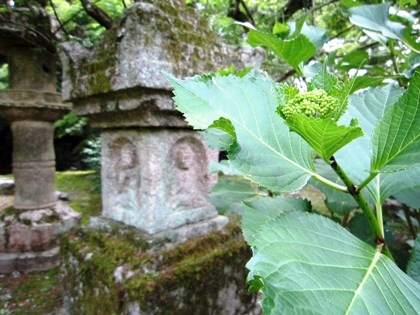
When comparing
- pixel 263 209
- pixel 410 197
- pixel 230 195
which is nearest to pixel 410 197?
pixel 410 197

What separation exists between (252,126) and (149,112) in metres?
1.06

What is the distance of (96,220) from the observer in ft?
5.49

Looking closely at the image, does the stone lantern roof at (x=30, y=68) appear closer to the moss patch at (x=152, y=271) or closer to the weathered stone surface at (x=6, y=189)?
the weathered stone surface at (x=6, y=189)

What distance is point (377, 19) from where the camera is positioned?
2.53ft

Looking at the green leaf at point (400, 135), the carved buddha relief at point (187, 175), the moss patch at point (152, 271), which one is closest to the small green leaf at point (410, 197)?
the green leaf at point (400, 135)

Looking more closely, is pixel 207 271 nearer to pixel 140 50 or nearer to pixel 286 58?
pixel 140 50

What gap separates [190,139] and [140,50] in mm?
511

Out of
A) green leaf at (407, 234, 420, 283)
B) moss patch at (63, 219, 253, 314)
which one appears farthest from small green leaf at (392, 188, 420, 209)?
moss patch at (63, 219, 253, 314)

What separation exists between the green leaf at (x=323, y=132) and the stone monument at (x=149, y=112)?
108 cm

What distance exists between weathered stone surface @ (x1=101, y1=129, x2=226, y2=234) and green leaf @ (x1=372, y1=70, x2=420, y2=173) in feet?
3.97

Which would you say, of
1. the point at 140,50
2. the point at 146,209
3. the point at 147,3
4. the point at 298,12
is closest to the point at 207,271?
the point at 146,209

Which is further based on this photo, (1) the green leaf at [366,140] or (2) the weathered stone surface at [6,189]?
(2) the weathered stone surface at [6,189]

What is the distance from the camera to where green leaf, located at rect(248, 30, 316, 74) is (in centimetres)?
51

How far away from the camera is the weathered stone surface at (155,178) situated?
148cm
